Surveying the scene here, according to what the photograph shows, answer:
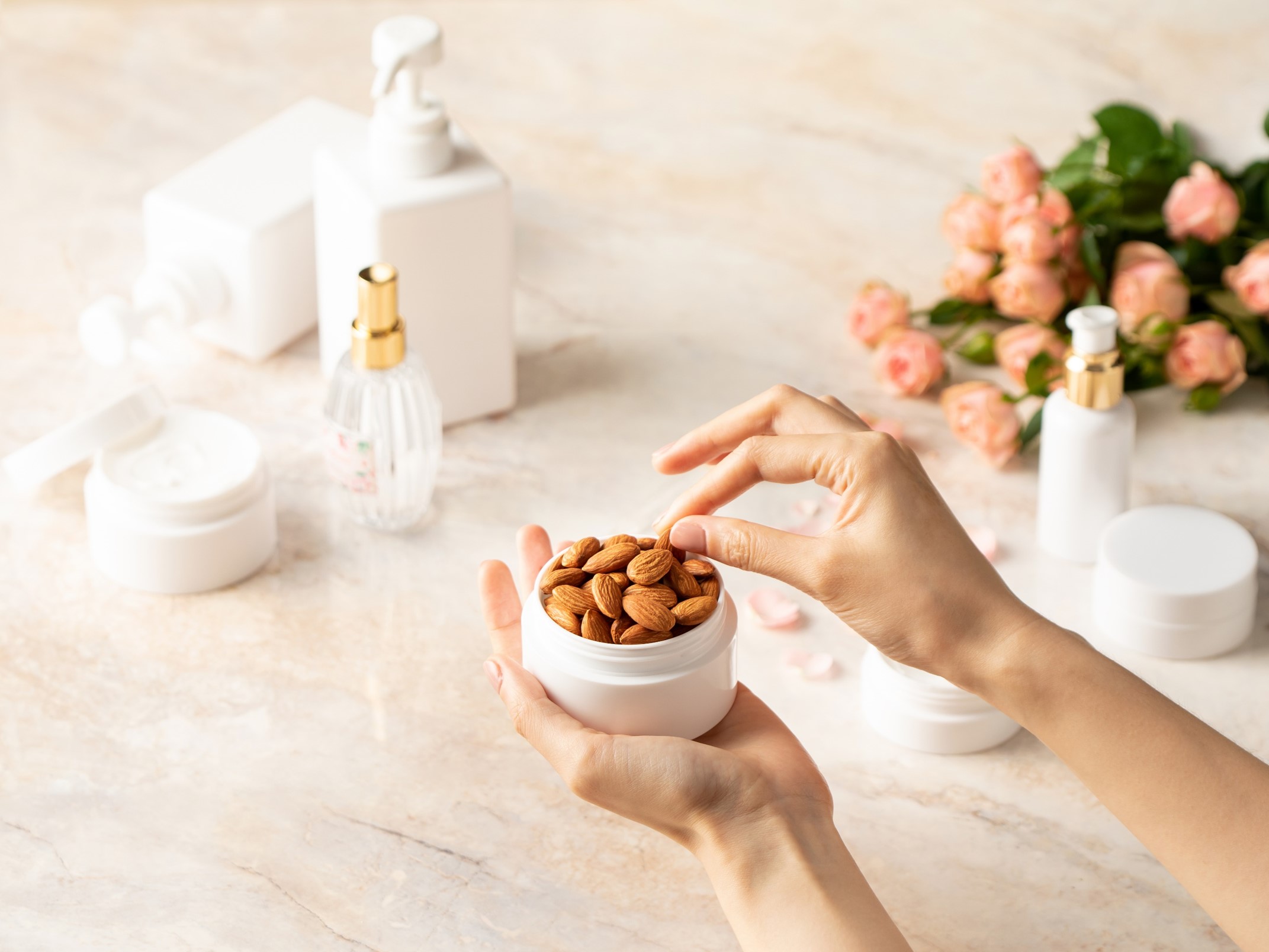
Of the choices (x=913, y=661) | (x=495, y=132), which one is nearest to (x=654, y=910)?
(x=913, y=661)

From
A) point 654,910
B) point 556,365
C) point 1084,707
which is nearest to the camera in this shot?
point 1084,707

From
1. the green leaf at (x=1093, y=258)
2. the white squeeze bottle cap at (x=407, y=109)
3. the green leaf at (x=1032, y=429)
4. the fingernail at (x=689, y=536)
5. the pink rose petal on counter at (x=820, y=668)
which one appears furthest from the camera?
the green leaf at (x=1093, y=258)

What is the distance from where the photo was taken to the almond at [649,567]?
1090 millimetres

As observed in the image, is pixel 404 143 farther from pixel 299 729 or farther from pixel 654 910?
pixel 654 910

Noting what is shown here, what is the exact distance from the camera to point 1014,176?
1.70 meters

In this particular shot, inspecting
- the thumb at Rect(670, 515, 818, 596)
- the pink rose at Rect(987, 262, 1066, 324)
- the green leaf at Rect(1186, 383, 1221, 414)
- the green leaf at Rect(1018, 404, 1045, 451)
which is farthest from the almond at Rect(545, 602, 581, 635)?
the green leaf at Rect(1186, 383, 1221, 414)

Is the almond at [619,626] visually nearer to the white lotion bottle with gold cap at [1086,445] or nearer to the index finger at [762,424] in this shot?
the index finger at [762,424]

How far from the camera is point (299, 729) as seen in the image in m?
1.29

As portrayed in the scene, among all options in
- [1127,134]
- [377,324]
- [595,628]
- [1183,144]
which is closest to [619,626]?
[595,628]

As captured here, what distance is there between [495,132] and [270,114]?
0.32m

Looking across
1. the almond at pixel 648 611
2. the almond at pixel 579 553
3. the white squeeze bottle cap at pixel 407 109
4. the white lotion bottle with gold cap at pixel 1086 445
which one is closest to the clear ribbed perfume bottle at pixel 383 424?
the white squeeze bottle cap at pixel 407 109

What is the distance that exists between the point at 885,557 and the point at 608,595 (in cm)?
20

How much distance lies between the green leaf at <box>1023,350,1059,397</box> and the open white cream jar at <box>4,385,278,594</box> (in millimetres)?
792

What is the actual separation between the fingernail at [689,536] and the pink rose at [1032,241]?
718 mm
